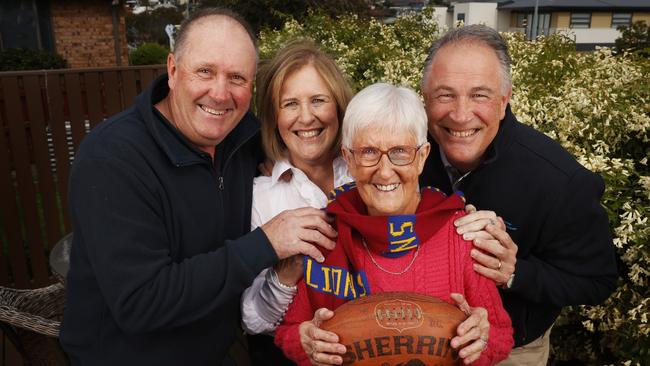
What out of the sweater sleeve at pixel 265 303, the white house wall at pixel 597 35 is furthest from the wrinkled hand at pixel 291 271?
the white house wall at pixel 597 35

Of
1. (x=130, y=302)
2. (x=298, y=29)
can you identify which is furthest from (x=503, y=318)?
(x=298, y=29)

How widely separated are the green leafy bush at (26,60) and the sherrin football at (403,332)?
10.8 meters

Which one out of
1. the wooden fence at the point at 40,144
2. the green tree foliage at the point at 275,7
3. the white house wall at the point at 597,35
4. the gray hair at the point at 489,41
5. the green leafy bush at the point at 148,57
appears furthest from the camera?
the white house wall at the point at 597,35

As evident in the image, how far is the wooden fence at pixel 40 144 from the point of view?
5.00 meters

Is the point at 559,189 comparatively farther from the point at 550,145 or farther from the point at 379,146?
the point at 379,146

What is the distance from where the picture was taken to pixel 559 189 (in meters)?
1.98

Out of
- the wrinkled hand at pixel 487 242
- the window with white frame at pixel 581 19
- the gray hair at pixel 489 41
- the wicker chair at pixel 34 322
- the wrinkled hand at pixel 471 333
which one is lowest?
the wicker chair at pixel 34 322

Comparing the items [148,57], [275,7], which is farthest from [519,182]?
[148,57]

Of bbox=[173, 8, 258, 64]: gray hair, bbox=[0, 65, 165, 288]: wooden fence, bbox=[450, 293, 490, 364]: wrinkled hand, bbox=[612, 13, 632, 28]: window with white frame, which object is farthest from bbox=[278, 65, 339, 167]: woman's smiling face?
bbox=[612, 13, 632, 28]: window with white frame

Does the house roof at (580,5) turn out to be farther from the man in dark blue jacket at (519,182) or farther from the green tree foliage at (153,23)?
the man in dark blue jacket at (519,182)

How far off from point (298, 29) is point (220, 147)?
22.2 feet

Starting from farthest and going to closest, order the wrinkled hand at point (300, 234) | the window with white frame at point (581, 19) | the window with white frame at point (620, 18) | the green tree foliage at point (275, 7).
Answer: the window with white frame at point (620, 18)
the window with white frame at point (581, 19)
the green tree foliage at point (275, 7)
the wrinkled hand at point (300, 234)

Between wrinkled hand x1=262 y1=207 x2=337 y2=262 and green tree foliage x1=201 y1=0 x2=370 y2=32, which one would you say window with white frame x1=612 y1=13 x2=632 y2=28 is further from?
wrinkled hand x1=262 y1=207 x2=337 y2=262

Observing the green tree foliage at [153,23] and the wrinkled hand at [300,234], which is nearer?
the wrinkled hand at [300,234]
